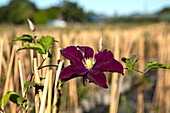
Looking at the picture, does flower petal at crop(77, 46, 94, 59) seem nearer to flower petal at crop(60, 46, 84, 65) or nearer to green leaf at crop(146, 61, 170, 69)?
flower petal at crop(60, 46, 84, 65)

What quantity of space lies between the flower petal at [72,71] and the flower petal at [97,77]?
0.01 metres

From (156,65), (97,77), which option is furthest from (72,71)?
(156,65)

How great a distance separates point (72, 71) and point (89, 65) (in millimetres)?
46

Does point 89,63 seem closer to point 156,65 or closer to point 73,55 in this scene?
point 73,55

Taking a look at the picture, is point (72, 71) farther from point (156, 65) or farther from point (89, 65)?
point (156, 65)

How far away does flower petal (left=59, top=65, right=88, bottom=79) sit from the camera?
333 millimetres

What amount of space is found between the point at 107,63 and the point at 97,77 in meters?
0.04

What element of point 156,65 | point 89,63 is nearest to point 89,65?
point 89,63

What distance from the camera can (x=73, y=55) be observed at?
1.23 feet

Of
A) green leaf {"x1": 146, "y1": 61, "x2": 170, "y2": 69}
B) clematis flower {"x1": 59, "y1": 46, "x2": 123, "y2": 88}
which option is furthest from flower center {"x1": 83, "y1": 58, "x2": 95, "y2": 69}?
green leaf {"x1": 146, "y1": 61, "x2": 170, "y2": 69}

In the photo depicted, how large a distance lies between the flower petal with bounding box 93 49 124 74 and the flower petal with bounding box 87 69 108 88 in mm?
16

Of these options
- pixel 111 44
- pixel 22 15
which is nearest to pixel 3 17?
pixel 22 15

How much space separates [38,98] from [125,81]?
282 cm

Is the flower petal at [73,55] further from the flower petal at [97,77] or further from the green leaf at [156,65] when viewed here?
the green leaf at [156,65]
